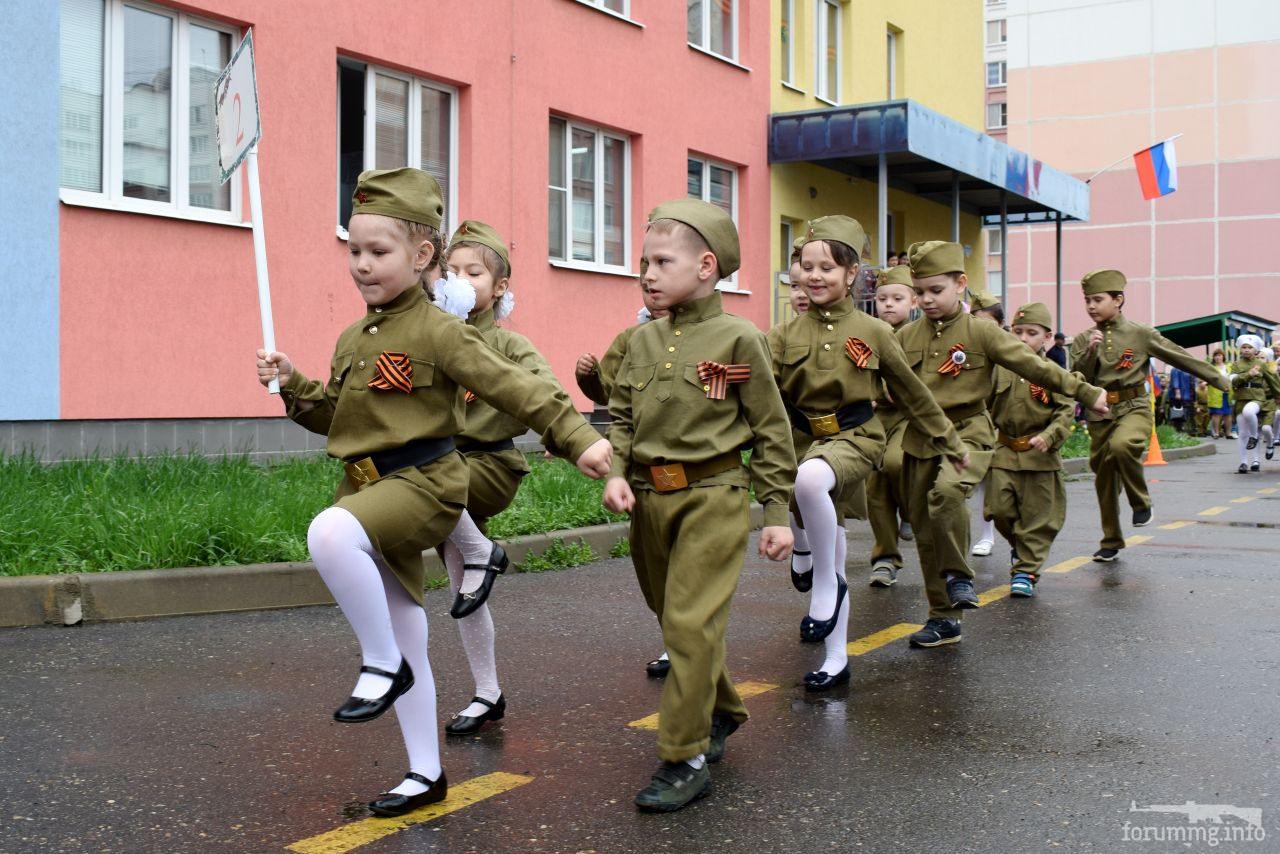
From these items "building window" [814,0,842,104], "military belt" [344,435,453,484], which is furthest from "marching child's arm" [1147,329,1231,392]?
"building window" [814,0,842,104]

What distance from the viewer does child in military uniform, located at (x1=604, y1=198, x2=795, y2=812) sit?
4023 millimetres

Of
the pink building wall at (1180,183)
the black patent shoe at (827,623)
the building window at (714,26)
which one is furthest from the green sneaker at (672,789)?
the pink building wall at (1180,183)

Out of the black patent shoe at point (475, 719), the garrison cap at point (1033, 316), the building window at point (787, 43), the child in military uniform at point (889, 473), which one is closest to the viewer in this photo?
the black patent shoe at point (475, 719)

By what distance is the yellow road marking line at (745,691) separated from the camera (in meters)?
4.93

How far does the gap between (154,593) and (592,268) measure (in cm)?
1045

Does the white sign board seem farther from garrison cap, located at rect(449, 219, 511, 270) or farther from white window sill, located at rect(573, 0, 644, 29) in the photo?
white window sill, located at rect(573, 0, 644, 29)

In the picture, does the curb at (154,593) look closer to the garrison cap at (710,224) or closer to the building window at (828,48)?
the garrison cap at (710,224)

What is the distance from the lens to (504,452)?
5195mm

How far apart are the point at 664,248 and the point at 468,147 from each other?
36.9ft

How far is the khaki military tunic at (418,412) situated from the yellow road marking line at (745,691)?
3.91 feet

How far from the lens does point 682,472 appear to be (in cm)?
418

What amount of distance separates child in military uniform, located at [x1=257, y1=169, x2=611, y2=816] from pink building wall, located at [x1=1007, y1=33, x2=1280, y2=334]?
2076 inches

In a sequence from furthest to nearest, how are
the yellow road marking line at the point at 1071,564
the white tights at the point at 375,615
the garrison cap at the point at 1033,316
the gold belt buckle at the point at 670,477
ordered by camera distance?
the garrison cap at the point at 1033,316 < the yellow road marking line at the point at 1071,564 < the gold belt buckle at the point at 670,477 < the white tights at the point at 375,615

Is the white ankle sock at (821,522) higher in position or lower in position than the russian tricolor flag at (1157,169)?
lower
